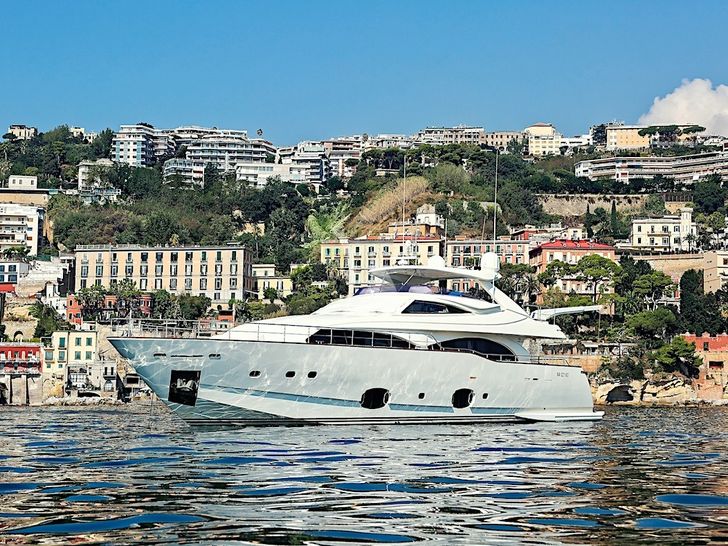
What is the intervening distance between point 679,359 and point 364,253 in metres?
34.8

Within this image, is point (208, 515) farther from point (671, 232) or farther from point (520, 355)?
point (671, 232)

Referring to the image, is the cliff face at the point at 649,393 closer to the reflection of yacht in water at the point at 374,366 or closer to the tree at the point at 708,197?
the reflection of yacht in water at the point at 374,366

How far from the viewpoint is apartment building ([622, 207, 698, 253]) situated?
4311 inches

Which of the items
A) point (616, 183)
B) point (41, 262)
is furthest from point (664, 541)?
point (616, 183)

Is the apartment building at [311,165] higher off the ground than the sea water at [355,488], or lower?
higher

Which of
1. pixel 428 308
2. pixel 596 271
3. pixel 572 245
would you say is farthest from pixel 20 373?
pixel 428 308

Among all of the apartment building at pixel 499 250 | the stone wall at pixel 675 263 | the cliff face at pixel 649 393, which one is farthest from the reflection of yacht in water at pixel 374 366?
the stone wall at pixel 675 263

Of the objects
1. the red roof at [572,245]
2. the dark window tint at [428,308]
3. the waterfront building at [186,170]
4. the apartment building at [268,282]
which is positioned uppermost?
the waterfront building at [186,170]

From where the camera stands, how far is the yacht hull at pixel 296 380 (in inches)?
1008

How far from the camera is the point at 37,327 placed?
278 feet

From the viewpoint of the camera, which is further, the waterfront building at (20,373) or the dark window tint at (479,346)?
the waterfront building at (20,373)

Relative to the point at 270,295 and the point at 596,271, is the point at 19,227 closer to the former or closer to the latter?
the point at 270,295

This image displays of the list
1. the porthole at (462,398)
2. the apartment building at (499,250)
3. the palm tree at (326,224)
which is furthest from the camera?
the palm tree at (326,224)

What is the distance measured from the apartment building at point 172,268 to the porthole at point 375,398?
69.7 metres
